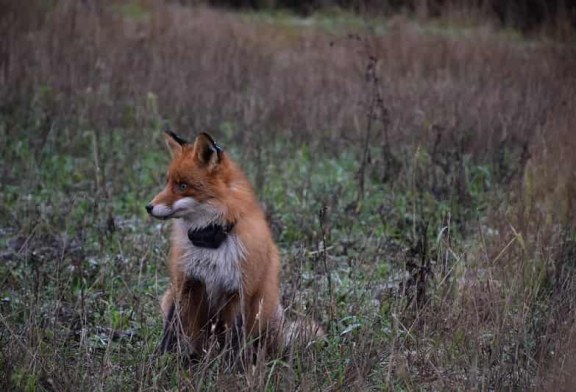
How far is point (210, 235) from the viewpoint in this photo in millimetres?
4945

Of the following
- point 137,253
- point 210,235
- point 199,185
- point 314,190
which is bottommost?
point 314,190

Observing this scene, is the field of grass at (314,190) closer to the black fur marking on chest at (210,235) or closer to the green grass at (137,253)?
the green grass at (137,253)

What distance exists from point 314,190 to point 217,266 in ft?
12.0

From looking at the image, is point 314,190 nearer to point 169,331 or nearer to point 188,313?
point 188,313

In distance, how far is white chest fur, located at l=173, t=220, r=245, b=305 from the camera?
4863mm

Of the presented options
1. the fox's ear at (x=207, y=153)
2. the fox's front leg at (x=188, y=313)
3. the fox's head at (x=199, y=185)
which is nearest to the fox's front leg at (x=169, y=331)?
the fox's front leg at (x=188, y=313)

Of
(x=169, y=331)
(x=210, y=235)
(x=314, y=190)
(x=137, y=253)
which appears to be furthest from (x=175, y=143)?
(x=314, y=190)

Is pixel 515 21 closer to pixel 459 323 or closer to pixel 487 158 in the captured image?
pixel 487 158

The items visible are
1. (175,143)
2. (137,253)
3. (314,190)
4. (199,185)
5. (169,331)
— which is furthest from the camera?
(314,190)

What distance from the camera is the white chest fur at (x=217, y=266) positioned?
16.0ft

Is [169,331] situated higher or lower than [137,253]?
higher

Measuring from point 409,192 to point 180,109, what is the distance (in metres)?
3.58

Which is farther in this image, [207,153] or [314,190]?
[314,190]

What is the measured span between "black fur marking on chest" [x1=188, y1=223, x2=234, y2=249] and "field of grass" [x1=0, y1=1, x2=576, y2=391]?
1.58 feet
